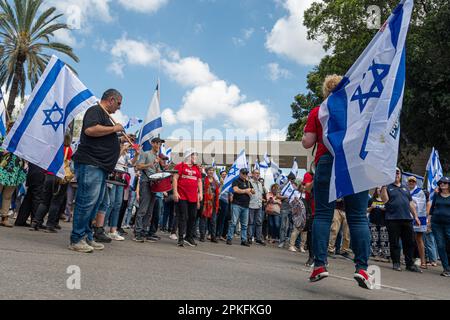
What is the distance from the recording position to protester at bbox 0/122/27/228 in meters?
8.16

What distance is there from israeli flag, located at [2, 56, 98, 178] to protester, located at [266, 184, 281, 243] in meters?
9.13

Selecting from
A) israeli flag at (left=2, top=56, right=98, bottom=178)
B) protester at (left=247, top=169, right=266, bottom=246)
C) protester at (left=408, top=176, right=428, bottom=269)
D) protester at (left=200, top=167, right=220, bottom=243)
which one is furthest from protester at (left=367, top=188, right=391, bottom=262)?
israeli flag at (left=2, top=56, right=98, bottom=178)

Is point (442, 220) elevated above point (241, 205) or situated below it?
below

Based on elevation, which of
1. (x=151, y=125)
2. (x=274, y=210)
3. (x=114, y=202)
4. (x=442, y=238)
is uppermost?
(x=151, y=125)

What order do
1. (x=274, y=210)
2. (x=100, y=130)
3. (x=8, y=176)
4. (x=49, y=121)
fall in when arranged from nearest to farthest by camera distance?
1. (x=100, y=130)
2. (x=49, y=121)
3. (x=8, y=176)
4. (x=274, y=210)

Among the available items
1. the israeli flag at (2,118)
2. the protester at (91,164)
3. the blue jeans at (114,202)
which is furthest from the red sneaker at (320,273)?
the israeli flag at (2,118)

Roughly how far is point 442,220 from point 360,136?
558cm

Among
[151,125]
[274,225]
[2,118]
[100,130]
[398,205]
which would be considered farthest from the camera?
[274,225]

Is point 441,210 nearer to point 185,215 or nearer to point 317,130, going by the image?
point 185,215

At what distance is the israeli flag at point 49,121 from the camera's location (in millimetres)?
6633

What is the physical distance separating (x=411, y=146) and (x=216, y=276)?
25.8 m

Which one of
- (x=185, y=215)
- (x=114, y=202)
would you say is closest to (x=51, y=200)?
(x=114, y=202)

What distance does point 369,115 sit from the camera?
4.30m

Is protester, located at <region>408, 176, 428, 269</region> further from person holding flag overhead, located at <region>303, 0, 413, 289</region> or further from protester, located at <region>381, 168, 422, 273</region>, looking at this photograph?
person holding flag overhead, located at <region>303, 0, 413, 289</region>
